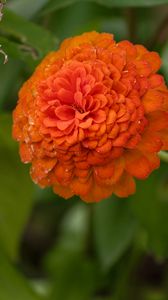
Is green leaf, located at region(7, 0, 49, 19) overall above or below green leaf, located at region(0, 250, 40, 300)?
above

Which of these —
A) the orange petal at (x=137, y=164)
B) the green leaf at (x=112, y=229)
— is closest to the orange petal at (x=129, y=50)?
the orange petal at (x=137, y=164)

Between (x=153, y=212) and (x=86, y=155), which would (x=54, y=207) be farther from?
(x=86, y=155)

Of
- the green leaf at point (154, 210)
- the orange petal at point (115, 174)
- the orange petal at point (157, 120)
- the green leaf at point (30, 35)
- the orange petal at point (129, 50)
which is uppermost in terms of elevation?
the orange petal at point (129, 50)

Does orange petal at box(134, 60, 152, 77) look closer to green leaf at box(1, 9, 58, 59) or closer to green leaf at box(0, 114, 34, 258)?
green leaf at box(1, 9, 58, 59)

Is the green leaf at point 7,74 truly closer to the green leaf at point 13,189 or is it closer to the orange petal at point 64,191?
the green leaf at point 13,189

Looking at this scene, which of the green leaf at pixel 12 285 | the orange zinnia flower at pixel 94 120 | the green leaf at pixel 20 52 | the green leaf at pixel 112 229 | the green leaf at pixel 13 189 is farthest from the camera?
the green leaf at pixel 112 229

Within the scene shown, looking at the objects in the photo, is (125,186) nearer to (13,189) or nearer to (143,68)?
(143,68)

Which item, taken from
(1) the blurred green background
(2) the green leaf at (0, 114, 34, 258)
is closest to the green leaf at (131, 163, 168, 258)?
(1) the blurred green background
